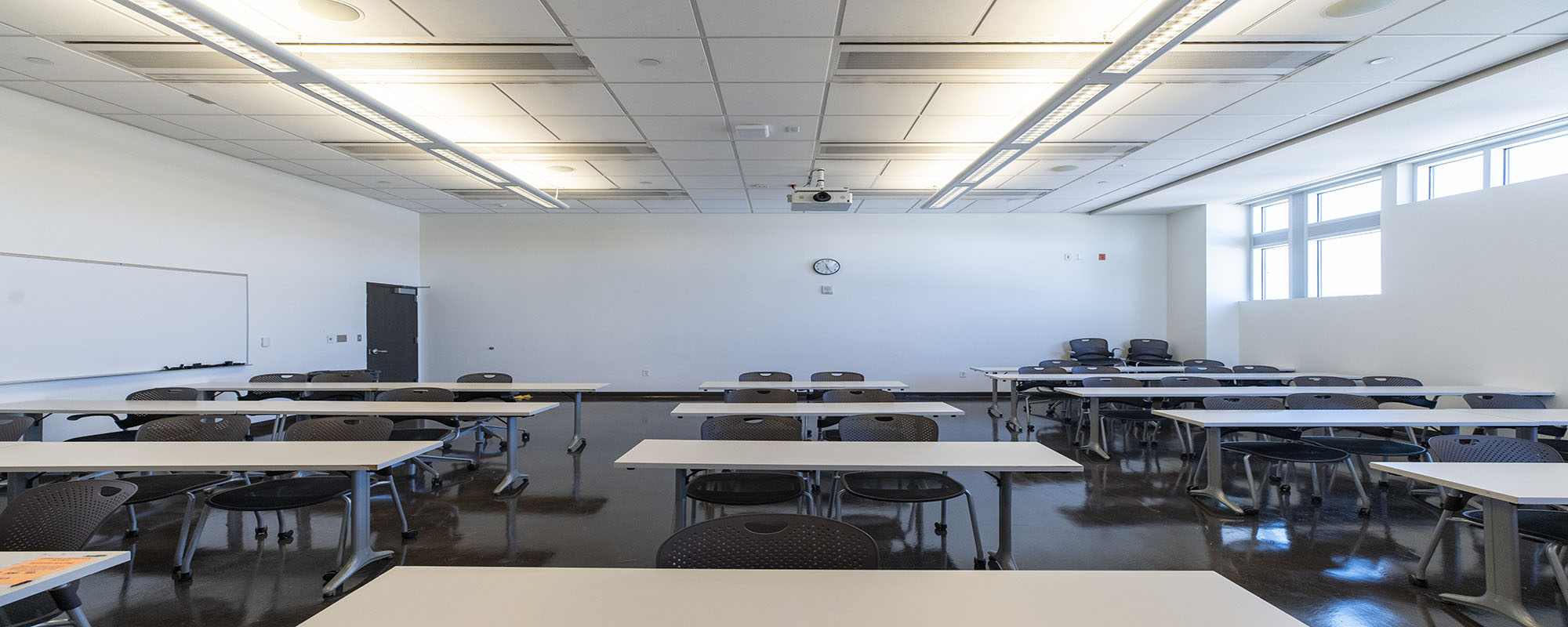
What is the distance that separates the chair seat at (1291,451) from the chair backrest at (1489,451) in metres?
0.87

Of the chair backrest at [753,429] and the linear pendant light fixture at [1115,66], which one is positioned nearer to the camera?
the linear pendant light fixture at [1115,66]

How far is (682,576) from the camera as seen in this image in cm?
153

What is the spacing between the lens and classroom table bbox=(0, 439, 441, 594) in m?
2.68

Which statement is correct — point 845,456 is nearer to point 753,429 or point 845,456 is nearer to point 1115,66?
point 753,429

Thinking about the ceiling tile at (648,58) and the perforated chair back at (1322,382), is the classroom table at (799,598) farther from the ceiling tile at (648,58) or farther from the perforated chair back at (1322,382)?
the perforated chair back at (1322,382)

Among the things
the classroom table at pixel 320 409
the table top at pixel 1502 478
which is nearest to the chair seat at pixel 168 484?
the classroom table at pixel 320 409

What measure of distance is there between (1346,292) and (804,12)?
7.70 m

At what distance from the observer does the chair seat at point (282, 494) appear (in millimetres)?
2955

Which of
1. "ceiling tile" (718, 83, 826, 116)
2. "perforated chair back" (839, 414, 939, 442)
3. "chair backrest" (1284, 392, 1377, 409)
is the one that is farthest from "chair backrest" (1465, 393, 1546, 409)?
"ceiling tile" (718, 83, 826, 116)

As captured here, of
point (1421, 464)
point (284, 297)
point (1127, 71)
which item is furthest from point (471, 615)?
point (284, 297)

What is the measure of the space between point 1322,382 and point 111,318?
1145cm

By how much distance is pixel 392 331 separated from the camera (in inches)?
355

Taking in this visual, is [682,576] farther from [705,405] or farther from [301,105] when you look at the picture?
[301,105]

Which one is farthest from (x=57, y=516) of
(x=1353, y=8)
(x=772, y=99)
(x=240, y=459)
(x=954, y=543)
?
(x=1353, y=8)
